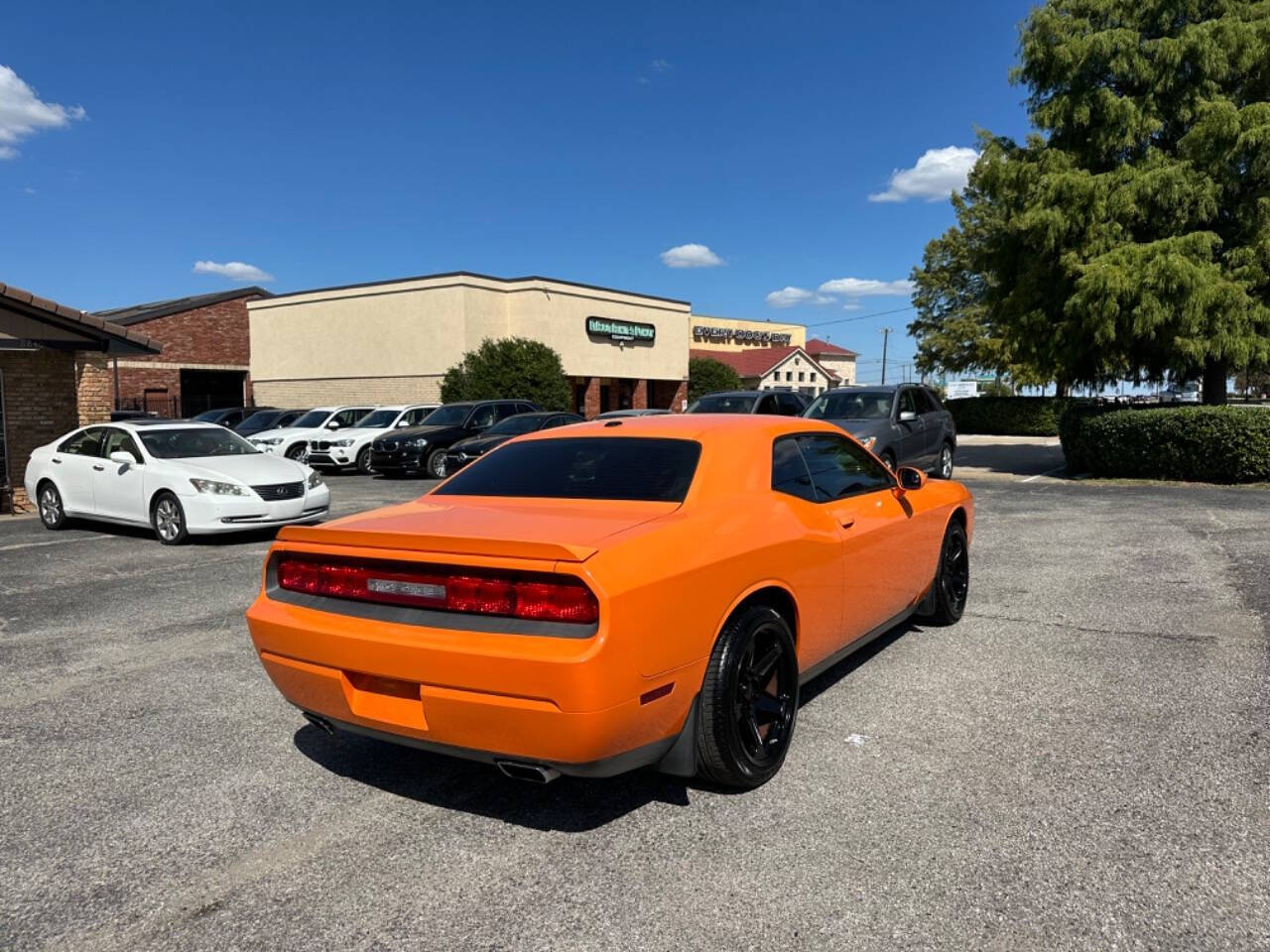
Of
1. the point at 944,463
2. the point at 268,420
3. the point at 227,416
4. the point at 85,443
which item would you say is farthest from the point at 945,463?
the point at 227,416

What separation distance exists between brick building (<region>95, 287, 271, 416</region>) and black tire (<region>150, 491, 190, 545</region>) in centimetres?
3036

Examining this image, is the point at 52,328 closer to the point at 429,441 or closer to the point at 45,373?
the point at 45,373

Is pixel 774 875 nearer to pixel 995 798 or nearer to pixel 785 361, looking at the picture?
pixel 995 798

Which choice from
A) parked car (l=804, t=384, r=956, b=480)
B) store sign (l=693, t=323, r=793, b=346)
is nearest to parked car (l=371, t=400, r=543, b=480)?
parked car (l=804, t=384, r=956, b=480)

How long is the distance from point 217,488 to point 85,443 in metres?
2.74

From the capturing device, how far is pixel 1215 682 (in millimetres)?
4660

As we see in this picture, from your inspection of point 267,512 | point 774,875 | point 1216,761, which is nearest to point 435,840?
point 774,875

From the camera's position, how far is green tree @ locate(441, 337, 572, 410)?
32281mm

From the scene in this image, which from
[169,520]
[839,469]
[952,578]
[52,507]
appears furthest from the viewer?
[52,507]

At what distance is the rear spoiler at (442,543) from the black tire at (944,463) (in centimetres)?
1271

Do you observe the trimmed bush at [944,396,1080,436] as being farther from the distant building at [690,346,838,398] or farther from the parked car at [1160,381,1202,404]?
the distant building at [690,346,838,398]

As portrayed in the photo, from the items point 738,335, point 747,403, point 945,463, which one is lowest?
point 945,463

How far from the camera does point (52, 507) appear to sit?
441 inches

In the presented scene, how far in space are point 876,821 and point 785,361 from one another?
69255mm
